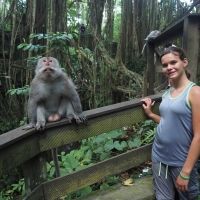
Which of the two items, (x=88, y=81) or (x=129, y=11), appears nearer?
(x=88, y=81)

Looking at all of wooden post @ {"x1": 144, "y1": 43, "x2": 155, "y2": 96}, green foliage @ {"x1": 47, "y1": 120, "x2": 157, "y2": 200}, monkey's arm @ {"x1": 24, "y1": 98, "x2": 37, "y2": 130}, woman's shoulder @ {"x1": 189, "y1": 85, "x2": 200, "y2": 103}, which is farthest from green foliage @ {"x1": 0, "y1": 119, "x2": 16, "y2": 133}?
woman's shoulder @ {"x1": 189, "y1": 85, "x2": 200, "y2": 103}

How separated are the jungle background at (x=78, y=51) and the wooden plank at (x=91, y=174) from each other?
311 cm

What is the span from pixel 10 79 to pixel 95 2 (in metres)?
2.96

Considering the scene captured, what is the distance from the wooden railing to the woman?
319 mm

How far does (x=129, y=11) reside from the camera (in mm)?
7051

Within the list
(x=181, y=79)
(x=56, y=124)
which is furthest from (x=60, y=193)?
(x=181, y=79)

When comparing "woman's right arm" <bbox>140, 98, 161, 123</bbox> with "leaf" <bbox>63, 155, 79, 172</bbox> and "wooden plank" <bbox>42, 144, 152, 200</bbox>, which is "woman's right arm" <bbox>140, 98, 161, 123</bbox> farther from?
"leaf" <bbox>63, 155, 79, 172</bbox>

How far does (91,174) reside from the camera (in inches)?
66.6

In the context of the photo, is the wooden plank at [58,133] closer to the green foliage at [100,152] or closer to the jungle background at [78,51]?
the green foliage at [100,152]

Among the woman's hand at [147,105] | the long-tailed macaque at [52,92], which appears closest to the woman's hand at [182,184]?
the woman's hand at [147,105]

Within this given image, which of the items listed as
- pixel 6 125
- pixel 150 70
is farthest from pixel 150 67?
pixel 6 125

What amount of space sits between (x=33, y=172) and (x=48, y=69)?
1.21 meters

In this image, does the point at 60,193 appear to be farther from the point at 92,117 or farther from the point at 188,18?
the point at 188,18

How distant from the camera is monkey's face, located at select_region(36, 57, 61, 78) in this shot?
7.77ft
